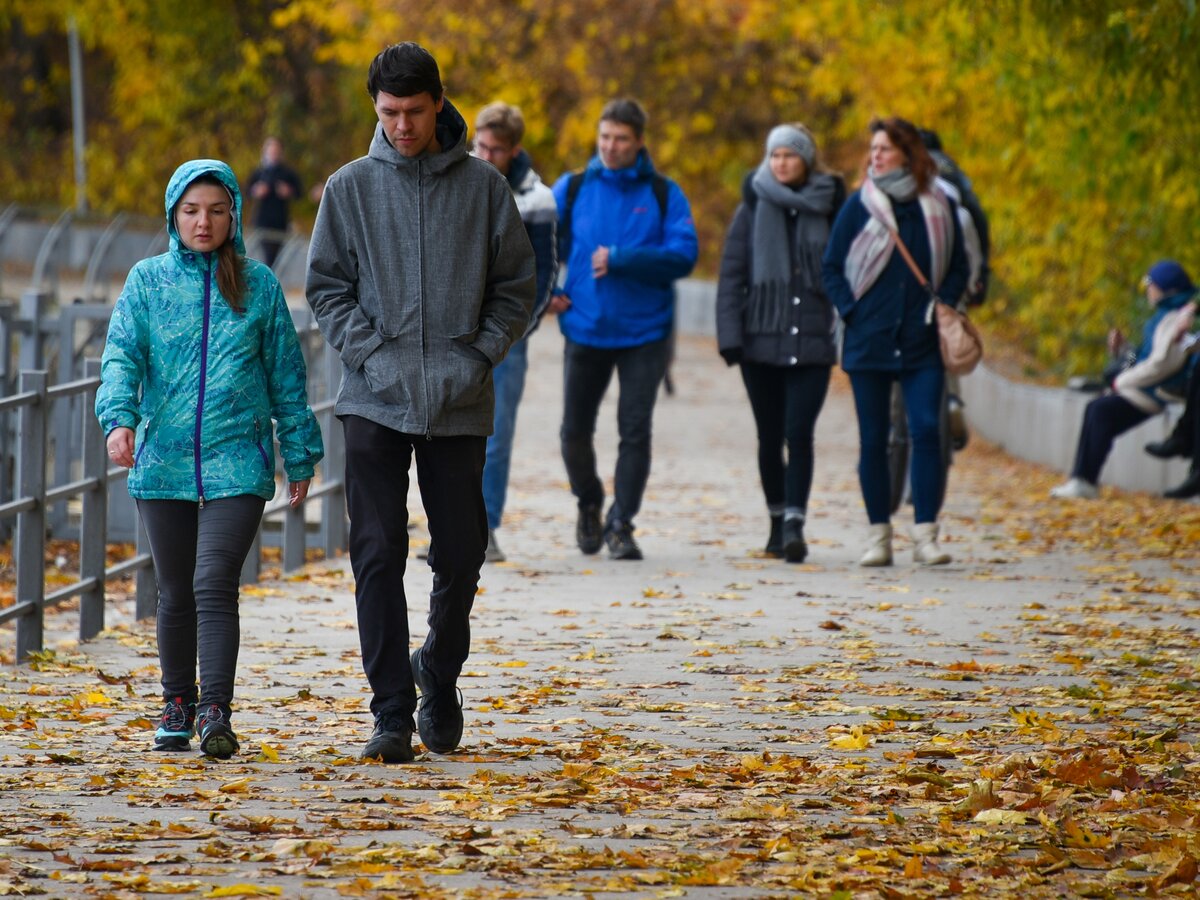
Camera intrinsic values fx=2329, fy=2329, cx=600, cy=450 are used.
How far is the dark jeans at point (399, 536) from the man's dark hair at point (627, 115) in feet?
14.2

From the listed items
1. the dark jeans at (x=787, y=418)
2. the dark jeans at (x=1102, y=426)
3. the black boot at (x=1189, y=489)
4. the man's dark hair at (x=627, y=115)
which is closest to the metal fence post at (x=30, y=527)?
the man's dark hair at (x=627, y=115)

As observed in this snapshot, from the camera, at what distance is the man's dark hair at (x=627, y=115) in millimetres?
10086

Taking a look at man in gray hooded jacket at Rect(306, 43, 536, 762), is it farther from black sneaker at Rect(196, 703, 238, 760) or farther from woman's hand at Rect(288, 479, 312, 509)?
black sneaker at Rect(196, 703, 238, 760)

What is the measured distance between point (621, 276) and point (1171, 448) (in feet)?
14.9

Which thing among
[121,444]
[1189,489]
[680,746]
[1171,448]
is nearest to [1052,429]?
[1171,448]

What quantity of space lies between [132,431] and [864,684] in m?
2.57

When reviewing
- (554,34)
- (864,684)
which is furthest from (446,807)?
(554,34)

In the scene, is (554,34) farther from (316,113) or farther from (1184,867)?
(1184,867)

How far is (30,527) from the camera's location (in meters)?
8.12

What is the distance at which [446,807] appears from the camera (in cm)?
537

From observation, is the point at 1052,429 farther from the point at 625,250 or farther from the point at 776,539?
the point at 625,250

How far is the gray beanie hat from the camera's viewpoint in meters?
10.3

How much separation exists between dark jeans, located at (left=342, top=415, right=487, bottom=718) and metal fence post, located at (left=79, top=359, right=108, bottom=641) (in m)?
2.86

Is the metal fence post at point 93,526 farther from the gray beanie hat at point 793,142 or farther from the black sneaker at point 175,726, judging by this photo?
the gray beanie hat at point 793,142
